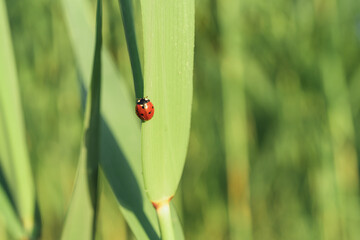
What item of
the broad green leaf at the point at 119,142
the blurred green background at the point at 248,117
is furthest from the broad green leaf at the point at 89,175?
the blurred green background at the point at 248,117

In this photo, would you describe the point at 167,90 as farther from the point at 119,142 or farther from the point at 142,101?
the point at 119,142

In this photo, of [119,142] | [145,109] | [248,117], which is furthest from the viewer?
[248,117]

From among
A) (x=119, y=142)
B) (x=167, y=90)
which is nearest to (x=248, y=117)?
(x=119, y=142)

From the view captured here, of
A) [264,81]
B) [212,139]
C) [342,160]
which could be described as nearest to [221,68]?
[264,81]

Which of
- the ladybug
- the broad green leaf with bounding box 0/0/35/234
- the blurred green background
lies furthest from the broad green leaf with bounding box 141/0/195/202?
the blurred green background

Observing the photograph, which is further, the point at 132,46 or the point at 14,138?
the point at 14,138

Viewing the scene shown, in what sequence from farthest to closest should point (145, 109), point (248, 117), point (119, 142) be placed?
1. point (248, 117)
2. point (119, 142)
3. point (145, 109)

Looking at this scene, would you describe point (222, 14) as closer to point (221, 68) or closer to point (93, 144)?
point (221, 68)
